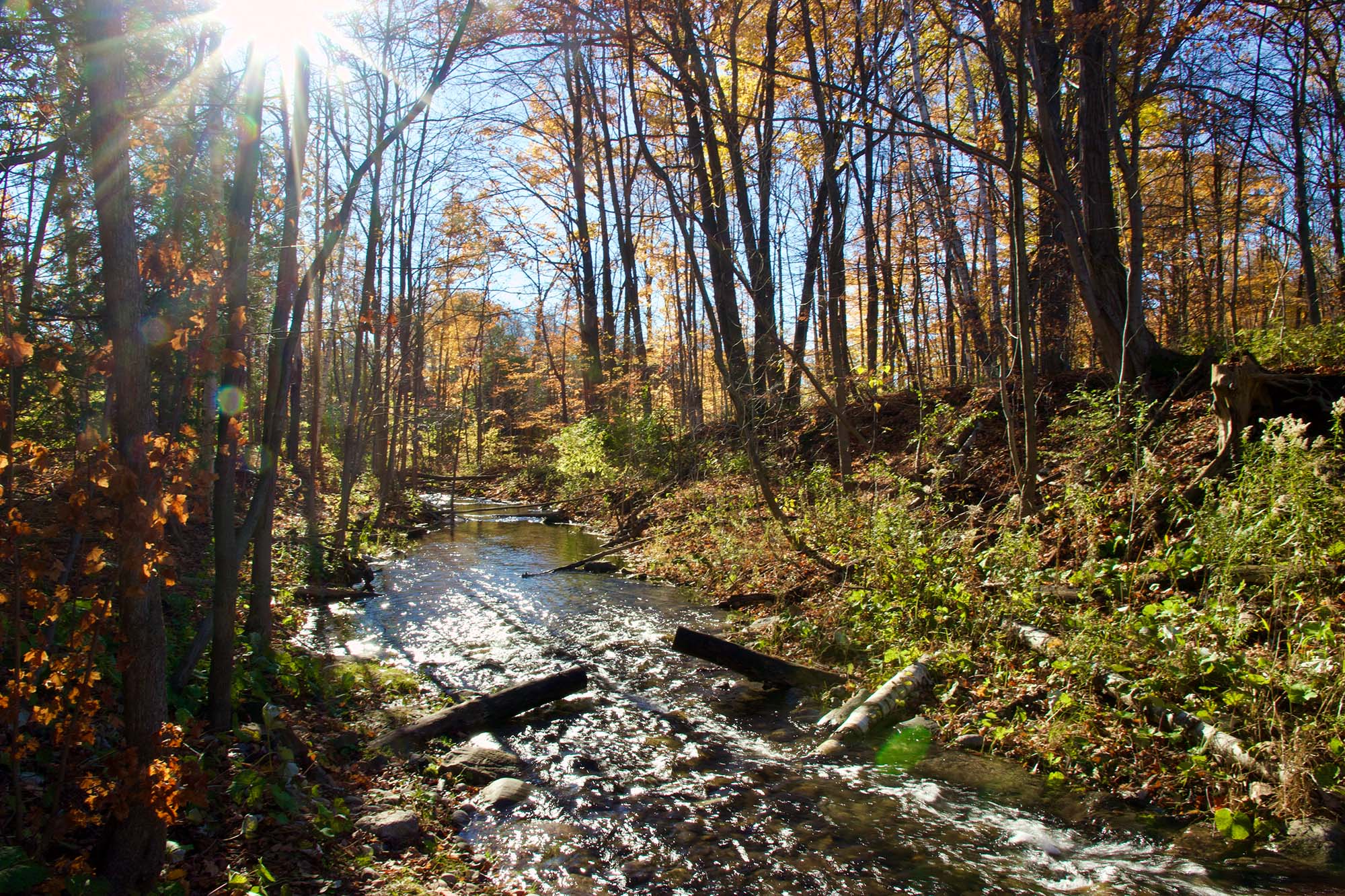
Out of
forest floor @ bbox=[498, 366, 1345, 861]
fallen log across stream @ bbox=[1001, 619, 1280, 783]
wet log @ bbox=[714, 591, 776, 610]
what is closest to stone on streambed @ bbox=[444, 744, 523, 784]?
forest floor @ bbox=[498, 366, 1345, 861]

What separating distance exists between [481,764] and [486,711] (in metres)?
0.74

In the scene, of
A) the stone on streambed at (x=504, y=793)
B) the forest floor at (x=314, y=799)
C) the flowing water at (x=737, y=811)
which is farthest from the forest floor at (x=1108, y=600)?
the forest floor at (x=314, y=799)

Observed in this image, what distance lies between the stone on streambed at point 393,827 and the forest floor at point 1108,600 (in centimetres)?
365

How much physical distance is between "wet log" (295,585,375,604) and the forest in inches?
2.6

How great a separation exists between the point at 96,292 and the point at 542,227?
20.6 meters

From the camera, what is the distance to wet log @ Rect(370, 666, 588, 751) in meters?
5.32

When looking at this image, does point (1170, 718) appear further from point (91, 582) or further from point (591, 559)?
point (591, 559)

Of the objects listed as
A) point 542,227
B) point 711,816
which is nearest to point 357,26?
point 711,816

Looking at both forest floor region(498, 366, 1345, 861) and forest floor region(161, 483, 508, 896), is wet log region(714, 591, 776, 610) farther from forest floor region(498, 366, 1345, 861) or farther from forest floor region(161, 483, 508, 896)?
forest floor region(161, 483, 508, 896)

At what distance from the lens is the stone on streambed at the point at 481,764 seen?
4961 mm

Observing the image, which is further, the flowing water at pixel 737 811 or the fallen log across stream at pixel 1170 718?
the fallen log across stream at pixel 1170 718

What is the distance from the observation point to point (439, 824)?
4301 mm

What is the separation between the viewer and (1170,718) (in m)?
4.53

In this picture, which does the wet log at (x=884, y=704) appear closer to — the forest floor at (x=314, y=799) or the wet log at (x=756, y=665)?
the wet log at (x=756, y=665)
